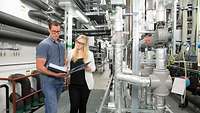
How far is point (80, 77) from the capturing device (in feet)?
9.56

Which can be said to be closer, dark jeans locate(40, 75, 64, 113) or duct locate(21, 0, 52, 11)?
dark jeans locate(40, 75, 64, 113)

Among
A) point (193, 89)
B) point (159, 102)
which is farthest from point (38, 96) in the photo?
point (159, 102)

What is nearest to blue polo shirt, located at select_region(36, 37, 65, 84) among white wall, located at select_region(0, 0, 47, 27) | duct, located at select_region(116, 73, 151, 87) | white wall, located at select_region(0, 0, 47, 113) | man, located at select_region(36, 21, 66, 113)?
man, located at select_region(36, 21, 66, 113)

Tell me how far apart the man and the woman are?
0.19 m

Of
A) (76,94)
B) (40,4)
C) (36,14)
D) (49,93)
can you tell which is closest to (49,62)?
(49,93)

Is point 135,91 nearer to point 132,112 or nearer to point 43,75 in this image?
point 132,112

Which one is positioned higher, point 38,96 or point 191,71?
point 191,71

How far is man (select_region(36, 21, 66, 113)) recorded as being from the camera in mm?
2676

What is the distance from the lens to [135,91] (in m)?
1.88

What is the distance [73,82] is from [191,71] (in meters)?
1.99

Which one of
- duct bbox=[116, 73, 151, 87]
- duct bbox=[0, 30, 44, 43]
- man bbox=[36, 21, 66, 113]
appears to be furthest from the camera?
duct bbox=[0, 30, 44, 43]

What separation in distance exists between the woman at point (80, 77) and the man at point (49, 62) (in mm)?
188

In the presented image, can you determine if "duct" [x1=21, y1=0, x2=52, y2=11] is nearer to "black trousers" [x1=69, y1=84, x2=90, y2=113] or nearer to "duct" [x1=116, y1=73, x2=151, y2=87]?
"black trousers" [x1=69, y1=84, x2=90, y2=113]

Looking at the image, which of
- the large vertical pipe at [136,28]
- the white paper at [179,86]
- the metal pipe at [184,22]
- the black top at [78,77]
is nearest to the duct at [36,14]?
the black top at [78,77]
